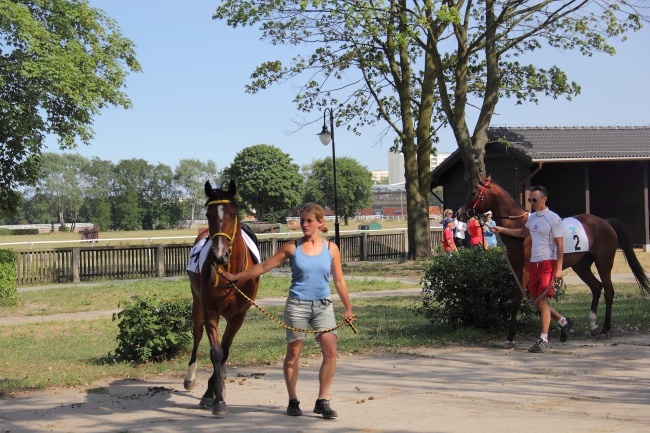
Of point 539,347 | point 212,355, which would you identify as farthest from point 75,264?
point 212,355

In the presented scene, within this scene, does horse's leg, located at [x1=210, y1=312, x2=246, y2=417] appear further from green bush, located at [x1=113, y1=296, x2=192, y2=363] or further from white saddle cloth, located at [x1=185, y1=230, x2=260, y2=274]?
green bush, located at [x1=113, y1=296, x2=192, y2=363]

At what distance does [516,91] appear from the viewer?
2897cm

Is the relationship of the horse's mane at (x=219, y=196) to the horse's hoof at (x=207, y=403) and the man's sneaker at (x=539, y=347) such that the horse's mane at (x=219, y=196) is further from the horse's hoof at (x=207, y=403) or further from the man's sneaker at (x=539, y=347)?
the man's sneaker at (x=539, y=347)

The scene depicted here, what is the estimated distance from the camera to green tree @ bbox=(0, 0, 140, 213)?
824 inches

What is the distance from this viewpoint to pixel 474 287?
475 inches

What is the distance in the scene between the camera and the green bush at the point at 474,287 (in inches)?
473

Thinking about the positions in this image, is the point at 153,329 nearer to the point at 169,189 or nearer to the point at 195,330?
the point at 195,330

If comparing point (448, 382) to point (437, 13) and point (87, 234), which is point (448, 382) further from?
point (87, 234)

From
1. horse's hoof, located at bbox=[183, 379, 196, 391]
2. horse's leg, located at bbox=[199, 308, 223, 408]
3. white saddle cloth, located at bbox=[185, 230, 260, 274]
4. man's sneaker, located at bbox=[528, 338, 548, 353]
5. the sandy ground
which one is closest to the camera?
the sandy ground

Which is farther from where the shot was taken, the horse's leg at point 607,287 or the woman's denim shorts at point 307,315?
the horse's leg at point 607,287

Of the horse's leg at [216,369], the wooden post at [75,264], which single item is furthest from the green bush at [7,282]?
the horse's leg at [216,369]

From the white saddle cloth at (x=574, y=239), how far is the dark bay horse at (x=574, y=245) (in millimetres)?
18

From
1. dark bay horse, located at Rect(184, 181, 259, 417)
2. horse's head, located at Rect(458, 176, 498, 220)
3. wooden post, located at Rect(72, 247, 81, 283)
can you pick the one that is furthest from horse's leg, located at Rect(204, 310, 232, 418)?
wooden post, located at Rect(72, 247, 81, 283)

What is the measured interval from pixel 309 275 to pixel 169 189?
111865 mm
